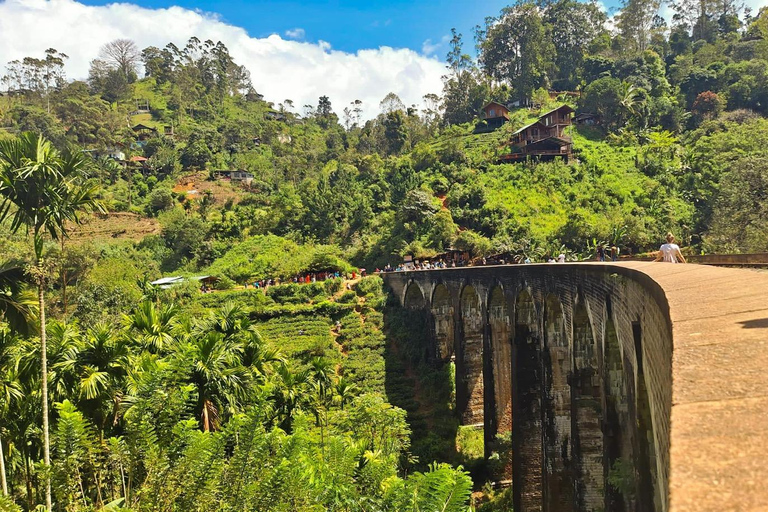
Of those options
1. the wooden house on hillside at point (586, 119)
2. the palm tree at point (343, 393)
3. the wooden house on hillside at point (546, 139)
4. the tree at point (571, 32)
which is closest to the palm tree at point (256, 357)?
the palm tree at point (343, 393)

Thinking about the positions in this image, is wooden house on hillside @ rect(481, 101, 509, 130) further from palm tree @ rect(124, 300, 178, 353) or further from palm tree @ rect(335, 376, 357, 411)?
palm tree @ rect(124, 300, 178, 353)

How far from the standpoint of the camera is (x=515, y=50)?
90.5 meters

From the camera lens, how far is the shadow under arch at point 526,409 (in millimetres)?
17125

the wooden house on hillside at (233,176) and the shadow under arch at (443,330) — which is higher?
the wooden house on hillside at (233,176)

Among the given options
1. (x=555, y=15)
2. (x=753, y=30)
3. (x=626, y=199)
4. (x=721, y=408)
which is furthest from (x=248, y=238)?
(x=753, y=30)

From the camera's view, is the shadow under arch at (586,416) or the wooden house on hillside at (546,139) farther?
the wooden house on hillside at (546,139)

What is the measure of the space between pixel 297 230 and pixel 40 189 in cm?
4901

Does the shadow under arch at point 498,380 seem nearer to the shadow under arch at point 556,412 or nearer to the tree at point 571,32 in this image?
the shadow under arch at point 556,412

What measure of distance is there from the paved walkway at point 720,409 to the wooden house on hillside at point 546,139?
2303 inches

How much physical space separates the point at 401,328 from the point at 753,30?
3148 inches

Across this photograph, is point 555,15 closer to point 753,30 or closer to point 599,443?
point 753,30

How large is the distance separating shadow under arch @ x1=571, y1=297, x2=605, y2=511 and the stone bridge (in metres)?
0.03

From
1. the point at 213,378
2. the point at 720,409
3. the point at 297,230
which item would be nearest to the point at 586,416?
the point at 213,378

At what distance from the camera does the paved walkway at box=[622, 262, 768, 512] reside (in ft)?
5.54
